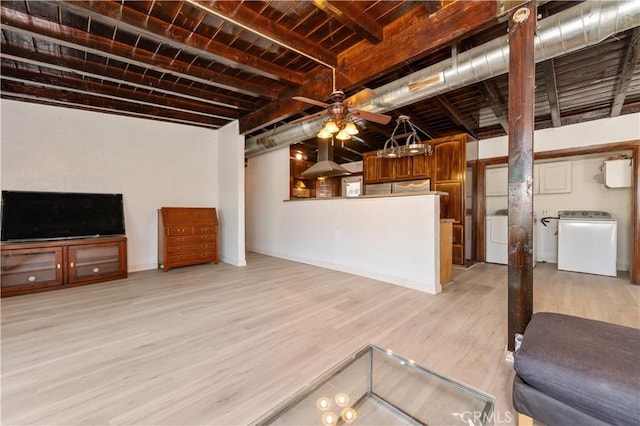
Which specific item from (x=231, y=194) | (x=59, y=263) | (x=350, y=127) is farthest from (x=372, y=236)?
(x=59, y=263)

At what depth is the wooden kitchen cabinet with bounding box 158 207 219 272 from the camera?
15.5 feet

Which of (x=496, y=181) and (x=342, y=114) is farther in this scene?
(x=496, y=181)

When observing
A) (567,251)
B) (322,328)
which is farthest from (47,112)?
(567,251)

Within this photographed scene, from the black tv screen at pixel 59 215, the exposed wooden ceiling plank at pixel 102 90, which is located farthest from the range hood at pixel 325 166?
the black tv screen at pixel 59 215

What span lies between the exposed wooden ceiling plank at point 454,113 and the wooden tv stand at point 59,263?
5.60 metres

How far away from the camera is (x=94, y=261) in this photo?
4.00 meters

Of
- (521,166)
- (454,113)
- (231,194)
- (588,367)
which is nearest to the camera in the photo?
(588,367)

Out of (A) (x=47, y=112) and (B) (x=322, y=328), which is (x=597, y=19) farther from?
(A) (x=47, y=112)

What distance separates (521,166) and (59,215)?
5980 millimetres

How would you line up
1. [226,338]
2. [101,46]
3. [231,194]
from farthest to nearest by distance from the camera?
[231,194] < [101,46] < [226,338]

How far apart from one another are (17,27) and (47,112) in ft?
7.37

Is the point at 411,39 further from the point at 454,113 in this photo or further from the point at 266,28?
the point at 454,113

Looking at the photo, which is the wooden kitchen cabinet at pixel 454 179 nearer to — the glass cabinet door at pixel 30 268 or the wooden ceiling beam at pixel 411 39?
the wooden ceiling beam at pixel 411 39

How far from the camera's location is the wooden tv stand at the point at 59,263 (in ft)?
11.2
